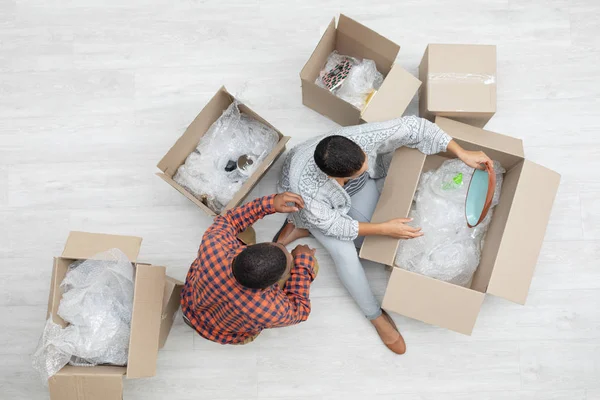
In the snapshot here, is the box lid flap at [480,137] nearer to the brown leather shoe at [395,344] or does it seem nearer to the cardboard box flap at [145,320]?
the brown leather shoe at [395,344]

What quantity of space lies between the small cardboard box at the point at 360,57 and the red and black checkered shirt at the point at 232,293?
478 mm

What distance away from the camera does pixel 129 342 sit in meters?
1.38

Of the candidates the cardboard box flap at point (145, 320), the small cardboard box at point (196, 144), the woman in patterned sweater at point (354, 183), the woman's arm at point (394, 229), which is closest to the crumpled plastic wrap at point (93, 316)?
the cardboard box flap at point (145, 320)

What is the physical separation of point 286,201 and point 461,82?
29.0 inches

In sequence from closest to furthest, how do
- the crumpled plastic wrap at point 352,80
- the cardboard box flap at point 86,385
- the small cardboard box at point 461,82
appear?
the cardboard box flap at point 86,385 → the small cardboard box at point 461,82 → the crumpled plastic wrap at point 352,80

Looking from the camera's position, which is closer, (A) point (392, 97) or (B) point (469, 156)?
(B) point (469, 156)

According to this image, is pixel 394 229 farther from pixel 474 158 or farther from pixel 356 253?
pixel 474 158

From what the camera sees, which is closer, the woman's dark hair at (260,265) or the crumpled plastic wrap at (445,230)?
the woman's dark hair at (260,265)

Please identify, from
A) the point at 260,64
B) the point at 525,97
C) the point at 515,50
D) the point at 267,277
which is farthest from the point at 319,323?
the point at 515,50

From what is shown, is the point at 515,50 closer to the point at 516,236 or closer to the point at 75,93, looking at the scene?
the point at 516,236

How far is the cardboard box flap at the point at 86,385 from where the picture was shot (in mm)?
1396

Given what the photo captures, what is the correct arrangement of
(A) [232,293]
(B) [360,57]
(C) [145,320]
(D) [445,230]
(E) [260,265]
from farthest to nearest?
(B) [360,57], (D) [445,230], (C) [145,320], (A) [232,293], (E) [260,265]

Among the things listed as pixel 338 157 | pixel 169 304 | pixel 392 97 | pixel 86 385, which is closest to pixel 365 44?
pixel 392 97

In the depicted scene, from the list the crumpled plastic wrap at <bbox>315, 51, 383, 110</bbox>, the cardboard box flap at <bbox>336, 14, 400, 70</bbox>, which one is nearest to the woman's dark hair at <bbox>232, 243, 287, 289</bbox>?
the crumpled plastic wrap at <bbox>315, 51, 383, 110</bbox>
